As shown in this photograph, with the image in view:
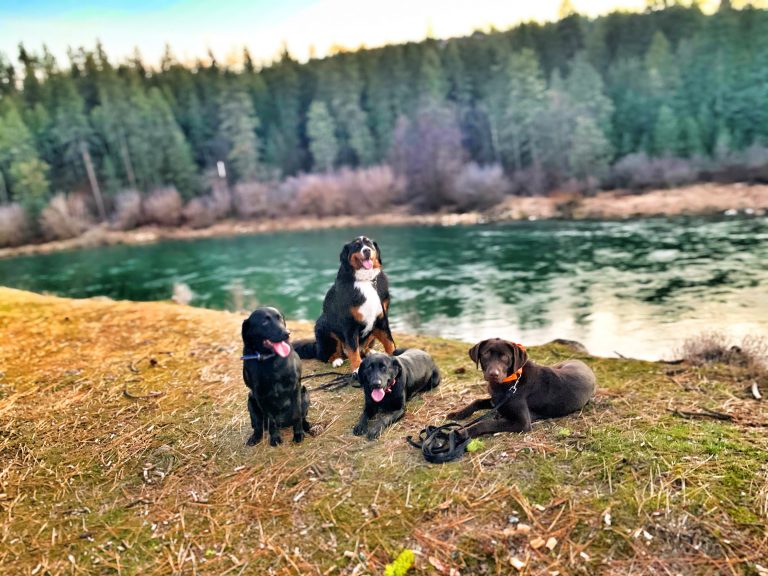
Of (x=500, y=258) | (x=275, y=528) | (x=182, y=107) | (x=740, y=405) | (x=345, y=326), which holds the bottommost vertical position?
(x=500, y=258)

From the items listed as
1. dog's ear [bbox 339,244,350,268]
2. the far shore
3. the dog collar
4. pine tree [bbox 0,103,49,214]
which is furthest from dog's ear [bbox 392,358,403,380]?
pine tree [bbox 0,103,49,214]

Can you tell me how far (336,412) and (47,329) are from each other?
653cm

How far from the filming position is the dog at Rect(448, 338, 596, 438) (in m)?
4.96

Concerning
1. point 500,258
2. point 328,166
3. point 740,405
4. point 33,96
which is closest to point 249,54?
point 33,96

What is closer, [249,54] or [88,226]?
[88,226]

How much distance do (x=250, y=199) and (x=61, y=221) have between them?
63.0ft

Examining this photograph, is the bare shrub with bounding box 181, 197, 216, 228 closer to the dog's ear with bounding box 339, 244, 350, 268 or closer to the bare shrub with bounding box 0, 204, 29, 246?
the bare shrub with bounding box 0, 204, 29, 246

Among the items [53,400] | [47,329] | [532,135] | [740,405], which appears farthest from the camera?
[532,135]

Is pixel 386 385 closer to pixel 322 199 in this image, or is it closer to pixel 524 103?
pixel 322 199

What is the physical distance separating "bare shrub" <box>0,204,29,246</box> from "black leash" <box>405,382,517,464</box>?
201 feet

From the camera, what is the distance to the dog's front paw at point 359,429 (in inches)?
206

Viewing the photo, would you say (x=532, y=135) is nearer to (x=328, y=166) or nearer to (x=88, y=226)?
(x=328, y=166)

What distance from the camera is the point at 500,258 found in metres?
27.8

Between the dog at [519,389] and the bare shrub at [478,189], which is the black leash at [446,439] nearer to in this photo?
the dog at [519,389]
